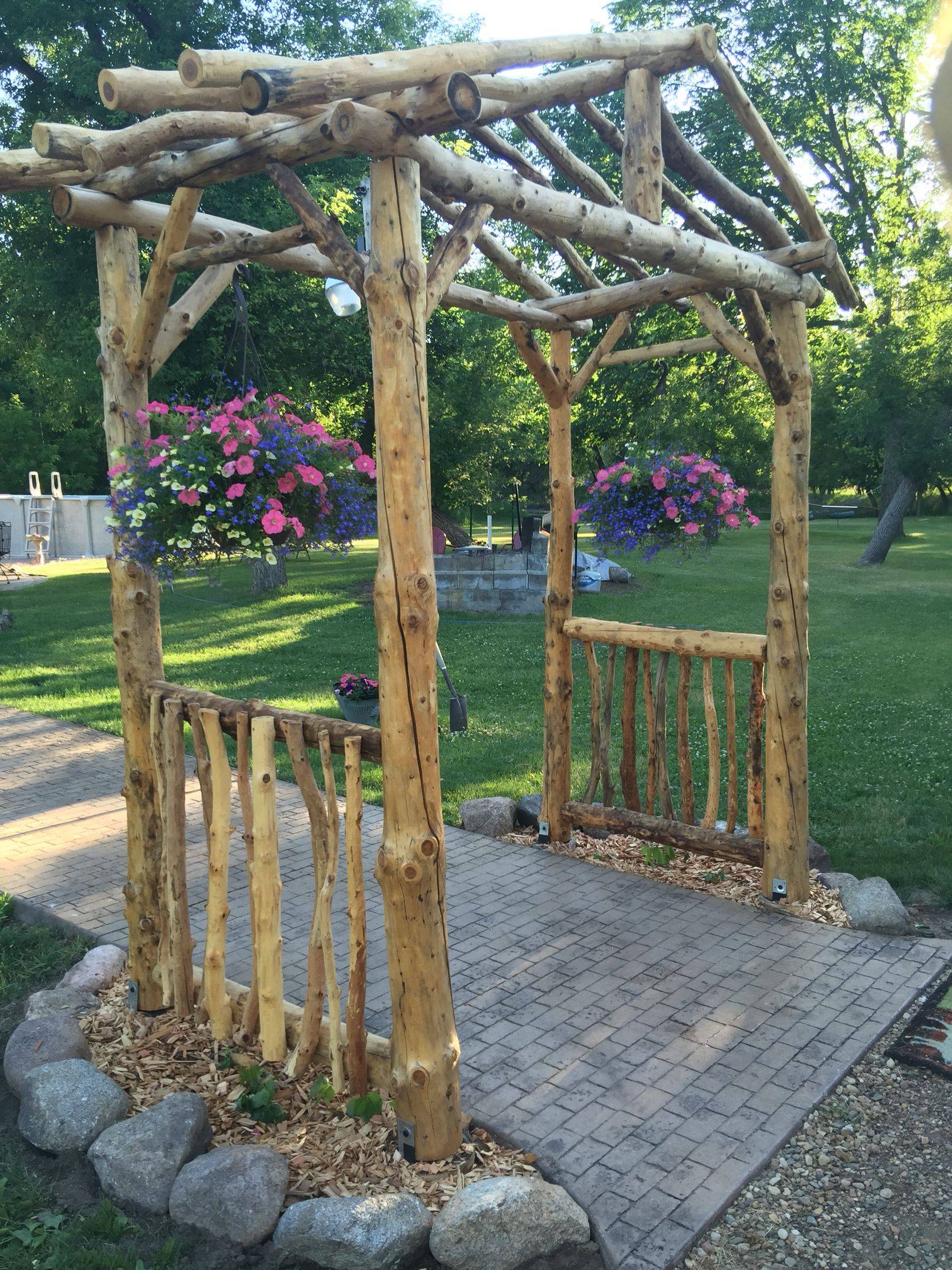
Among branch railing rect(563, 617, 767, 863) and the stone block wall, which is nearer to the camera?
branch railing rect(563, 617, 767, 863)

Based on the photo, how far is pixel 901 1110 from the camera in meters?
4.39

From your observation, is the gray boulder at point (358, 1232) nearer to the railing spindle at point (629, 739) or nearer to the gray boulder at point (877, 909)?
the gray boulder at point (877, 909)

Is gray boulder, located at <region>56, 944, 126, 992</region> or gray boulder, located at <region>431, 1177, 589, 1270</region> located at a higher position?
gray boulder, located at <region>56, 944, 126, 992</region>

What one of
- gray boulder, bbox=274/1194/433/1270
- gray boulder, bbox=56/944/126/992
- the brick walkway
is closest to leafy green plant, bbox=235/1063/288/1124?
gray boulder, bbox=274/1194/433/1270

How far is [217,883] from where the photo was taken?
4.62 metres

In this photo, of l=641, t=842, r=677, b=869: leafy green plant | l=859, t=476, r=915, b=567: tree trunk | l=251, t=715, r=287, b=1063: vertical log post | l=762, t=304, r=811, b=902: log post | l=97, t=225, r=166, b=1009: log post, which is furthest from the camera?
l=859, t=476, r=915, b=567: tree trunk

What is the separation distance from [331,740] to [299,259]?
2.52m

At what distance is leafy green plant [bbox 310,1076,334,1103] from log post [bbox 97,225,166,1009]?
1.06 metres

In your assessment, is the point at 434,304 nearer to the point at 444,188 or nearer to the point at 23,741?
the point at 444,188

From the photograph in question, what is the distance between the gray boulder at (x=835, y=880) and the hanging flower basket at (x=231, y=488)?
149 inches

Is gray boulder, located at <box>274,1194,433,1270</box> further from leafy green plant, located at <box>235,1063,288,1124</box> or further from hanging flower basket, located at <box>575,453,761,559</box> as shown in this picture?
hanging flower basket, located at <box>575,453,761,559</box>

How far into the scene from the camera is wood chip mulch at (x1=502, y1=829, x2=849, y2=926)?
6.21 m

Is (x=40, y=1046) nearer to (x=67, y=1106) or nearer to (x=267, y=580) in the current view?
(x=67, y=1106)

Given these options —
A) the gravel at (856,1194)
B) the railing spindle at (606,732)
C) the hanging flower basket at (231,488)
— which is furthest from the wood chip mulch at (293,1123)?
the railing spindle at (606,732)
